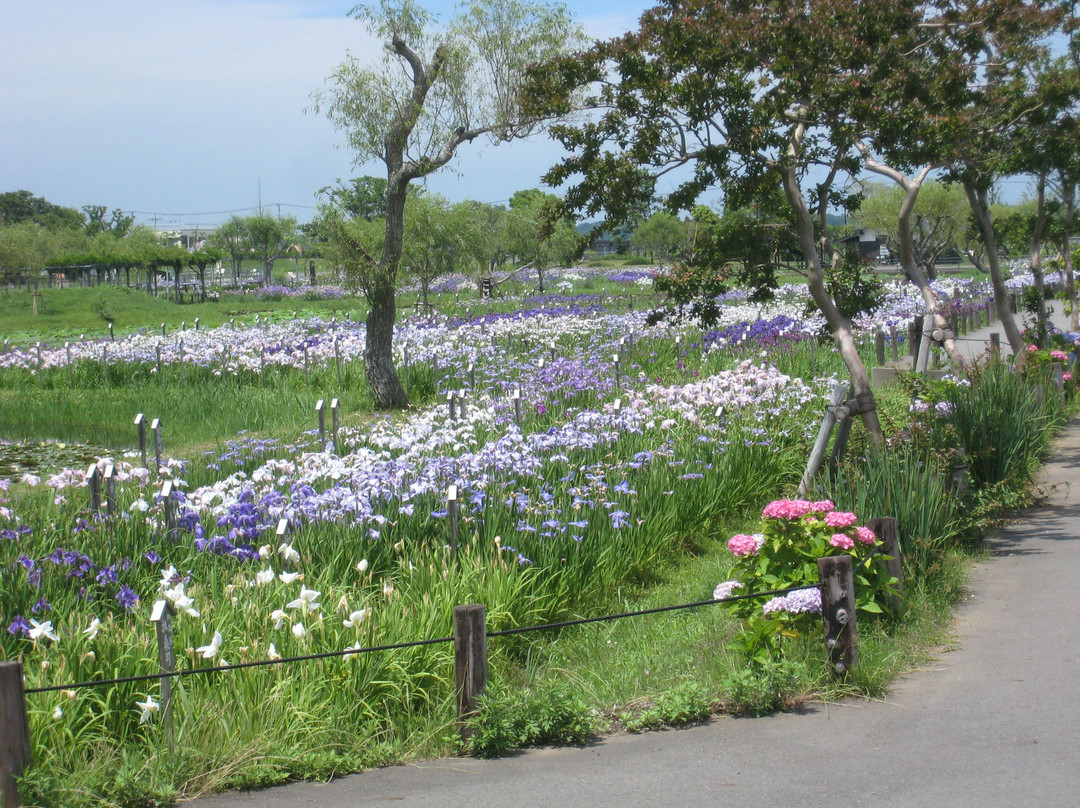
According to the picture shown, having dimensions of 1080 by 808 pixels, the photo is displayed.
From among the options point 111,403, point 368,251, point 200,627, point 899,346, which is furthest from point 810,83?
point 899,346

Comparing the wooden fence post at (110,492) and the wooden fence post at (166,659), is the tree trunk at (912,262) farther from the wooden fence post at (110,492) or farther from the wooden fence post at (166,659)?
the wooden fence post at (166,659)

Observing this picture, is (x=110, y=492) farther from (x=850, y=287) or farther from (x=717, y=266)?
(x=850, y=287)

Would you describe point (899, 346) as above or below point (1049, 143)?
below

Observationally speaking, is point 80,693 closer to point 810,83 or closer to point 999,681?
point 999,681

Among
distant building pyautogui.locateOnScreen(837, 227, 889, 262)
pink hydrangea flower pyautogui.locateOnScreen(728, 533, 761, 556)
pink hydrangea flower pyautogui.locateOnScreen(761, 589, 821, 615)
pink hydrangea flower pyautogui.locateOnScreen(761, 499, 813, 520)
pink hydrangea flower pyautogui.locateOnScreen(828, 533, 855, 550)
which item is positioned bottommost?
pink hydrangea flower pyautogui.locateOnScreen(761, 589, 821, 615)

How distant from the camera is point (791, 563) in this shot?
5.89 meters

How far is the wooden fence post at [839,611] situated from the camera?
Result: 17.4ft

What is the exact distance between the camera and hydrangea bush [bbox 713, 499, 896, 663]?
5617 mm

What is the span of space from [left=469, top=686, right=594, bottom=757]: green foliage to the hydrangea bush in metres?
1.25

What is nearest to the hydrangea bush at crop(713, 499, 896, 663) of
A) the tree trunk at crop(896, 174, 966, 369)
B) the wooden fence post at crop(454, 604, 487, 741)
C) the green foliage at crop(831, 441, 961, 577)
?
the green foliage at crop(831, 441, 961, 577)

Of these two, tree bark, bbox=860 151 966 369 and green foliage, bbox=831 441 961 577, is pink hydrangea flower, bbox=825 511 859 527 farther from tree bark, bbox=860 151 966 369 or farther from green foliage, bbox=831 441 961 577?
tree bark, bbox=860 151 966 369

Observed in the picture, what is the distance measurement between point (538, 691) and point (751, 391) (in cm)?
688

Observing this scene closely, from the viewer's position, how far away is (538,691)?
5.18 meters

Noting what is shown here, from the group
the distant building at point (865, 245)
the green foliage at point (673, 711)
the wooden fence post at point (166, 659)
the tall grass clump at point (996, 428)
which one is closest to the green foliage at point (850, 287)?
the distant building at point (865, 245)
